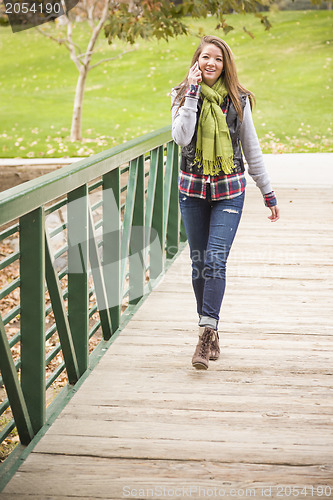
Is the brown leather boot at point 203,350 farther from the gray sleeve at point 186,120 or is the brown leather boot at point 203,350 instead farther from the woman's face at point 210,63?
the woman's face at point 210,63

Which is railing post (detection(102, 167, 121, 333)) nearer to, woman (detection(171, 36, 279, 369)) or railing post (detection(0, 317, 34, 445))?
woman (detection(171, 36, 279, 369))

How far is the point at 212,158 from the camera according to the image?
152 inches

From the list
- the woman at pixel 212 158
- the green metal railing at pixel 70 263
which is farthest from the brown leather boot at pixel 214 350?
the green metal railing at pixel 70 263

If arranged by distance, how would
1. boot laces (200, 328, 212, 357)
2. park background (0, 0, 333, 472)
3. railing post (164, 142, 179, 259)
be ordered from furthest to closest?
park background (0, 0, 333, 472), railing post (164, 142, 179, 259), boot laces (200, 328, 212, 357)

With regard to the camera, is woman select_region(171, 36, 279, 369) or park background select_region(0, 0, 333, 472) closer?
woman select_region(171, 36, 279, 369)

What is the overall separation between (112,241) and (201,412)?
147cm

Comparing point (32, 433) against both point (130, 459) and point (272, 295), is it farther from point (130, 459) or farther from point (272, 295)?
point (272, 295)

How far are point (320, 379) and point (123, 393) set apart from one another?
1072 mm

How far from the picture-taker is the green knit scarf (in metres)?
3.84

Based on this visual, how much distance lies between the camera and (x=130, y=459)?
122 inches

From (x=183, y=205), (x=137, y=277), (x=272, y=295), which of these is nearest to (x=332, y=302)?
(x=272, y=295)

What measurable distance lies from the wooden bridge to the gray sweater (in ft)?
3.43

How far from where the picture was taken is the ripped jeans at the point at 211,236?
4.00 m

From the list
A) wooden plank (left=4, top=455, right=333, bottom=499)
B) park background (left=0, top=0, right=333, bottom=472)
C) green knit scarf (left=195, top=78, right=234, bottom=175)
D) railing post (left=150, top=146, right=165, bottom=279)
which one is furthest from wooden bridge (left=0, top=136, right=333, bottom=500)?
park background (left=0, top=0, right=333, bottom=472)
